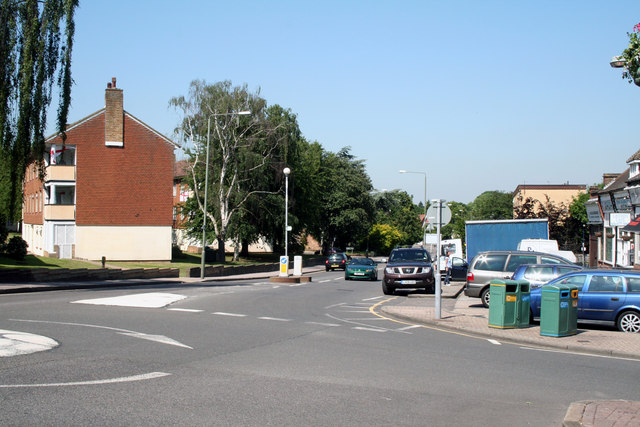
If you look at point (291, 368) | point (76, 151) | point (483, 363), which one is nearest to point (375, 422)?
point (291, 368)

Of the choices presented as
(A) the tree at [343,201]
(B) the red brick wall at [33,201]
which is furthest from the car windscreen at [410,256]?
(A) the tree at [343,201]

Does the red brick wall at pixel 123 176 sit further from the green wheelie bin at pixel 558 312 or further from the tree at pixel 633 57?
the tree at pixel 633 57

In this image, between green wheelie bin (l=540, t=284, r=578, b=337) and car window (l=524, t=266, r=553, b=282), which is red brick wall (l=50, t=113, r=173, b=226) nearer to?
car window (l=524, t=266, r=553, b=282)

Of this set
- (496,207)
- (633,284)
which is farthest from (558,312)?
(496,207)

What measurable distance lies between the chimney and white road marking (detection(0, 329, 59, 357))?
128 feet

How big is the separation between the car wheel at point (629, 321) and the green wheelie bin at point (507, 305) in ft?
7.04

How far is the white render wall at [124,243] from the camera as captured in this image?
4853 cm

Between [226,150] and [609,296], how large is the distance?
41182 mm

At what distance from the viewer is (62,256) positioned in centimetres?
4797

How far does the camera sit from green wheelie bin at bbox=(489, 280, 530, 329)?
48.8ft

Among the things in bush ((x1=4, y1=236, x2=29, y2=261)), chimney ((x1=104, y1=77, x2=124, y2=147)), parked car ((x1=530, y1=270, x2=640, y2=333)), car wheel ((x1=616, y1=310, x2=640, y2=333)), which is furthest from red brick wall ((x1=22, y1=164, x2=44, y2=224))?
car wheel ((x1=616, y1=310, x2=640, y2=333))

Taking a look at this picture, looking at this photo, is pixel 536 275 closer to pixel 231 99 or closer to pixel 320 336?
pixel 320 336

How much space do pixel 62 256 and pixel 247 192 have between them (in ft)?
51.0

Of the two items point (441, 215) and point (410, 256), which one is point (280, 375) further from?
point (410, 256)
